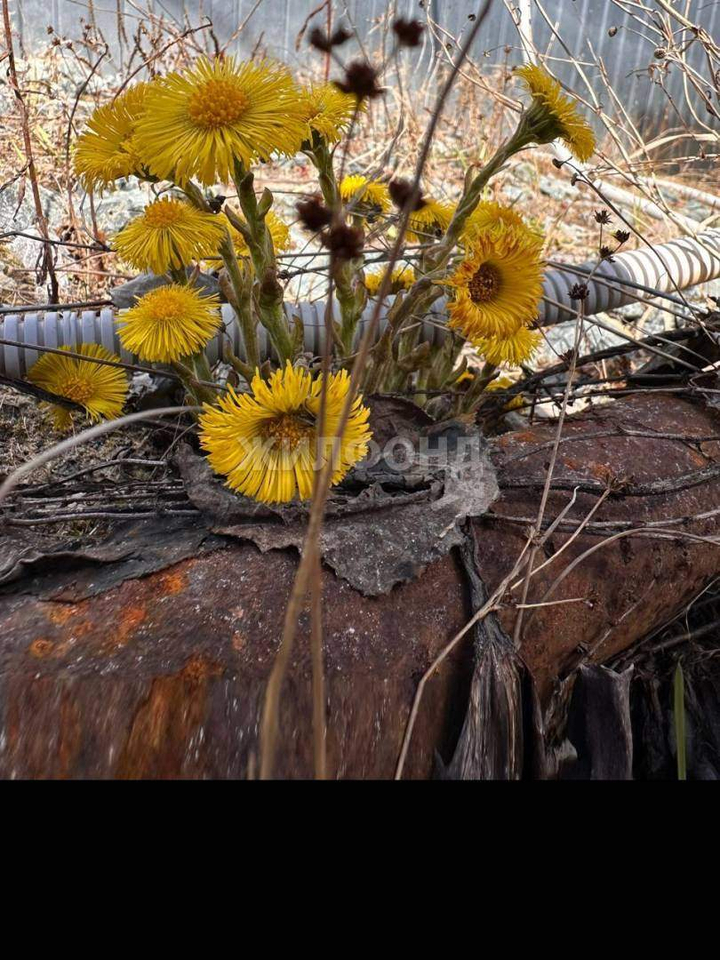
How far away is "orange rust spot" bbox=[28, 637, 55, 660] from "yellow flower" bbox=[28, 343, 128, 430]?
2.01 feet

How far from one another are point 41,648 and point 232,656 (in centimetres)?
17

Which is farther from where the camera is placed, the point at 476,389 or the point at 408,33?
the point at 476,389

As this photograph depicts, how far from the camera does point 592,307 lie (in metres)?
1.66

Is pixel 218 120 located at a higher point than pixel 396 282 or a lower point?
lower

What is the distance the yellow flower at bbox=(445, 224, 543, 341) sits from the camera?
875 millimetres

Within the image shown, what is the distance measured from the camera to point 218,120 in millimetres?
773

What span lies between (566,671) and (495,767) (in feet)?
0.77

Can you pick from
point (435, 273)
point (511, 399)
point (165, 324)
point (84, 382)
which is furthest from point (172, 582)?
point (511, 399)

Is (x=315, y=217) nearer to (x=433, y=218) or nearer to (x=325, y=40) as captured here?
(x=325, y=40)

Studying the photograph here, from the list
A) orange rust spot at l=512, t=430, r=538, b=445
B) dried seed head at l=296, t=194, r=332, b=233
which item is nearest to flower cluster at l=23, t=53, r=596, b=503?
dried seed head at l=296, t=194, r=332, b=233

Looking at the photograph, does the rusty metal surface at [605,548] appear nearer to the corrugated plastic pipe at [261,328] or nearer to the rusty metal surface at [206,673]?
the rusty metal surface at [206,673]

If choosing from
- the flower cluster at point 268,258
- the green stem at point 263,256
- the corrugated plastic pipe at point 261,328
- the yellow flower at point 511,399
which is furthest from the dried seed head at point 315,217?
the yellow flower at point 511,399

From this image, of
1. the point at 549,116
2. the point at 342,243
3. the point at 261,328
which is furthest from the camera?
the point at 261,328

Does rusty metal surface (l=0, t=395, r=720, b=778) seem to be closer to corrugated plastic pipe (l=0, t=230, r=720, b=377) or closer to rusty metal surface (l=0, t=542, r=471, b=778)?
rusty metal surface (l=0, t=542, r=471, b=778)
